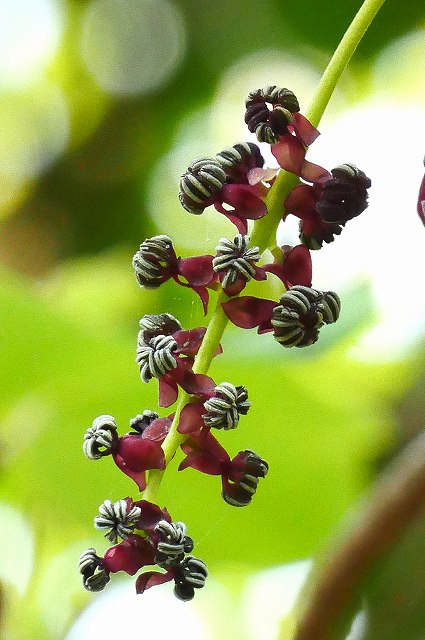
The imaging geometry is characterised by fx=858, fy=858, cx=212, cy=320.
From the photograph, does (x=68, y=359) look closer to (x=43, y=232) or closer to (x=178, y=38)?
(x=43, y=232)

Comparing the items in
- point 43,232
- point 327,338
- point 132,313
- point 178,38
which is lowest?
point 327,338

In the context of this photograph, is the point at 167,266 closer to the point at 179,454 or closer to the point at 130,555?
the point at 130,555

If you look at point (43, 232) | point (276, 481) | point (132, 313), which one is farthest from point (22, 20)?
point (276, 481)

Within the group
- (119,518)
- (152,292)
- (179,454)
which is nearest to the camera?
(119,518)

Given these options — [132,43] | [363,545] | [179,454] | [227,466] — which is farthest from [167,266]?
[132,43]

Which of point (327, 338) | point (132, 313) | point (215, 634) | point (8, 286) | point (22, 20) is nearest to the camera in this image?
point (8, 286)

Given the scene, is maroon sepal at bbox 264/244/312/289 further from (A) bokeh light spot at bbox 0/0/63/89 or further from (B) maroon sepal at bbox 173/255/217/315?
(A) bokeh light spot at bbox 0/0/63/89
